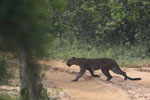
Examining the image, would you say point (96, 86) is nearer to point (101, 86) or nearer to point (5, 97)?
point (101, 86)

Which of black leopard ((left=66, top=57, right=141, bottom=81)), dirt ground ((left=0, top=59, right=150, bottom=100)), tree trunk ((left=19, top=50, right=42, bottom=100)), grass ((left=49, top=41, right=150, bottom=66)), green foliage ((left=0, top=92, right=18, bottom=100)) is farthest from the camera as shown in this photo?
grass ((left=49, top=41, right=150, bottom=66))

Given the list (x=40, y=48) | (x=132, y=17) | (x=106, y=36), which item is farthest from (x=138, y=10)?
(x=40, y=48)

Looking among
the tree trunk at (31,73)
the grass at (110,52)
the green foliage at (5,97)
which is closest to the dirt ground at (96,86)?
the green foliage at (5,97)

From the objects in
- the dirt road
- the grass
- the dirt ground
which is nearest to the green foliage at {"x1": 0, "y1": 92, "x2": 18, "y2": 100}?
the dirt ground

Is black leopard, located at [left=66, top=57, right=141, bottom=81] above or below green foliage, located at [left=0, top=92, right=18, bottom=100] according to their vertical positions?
above

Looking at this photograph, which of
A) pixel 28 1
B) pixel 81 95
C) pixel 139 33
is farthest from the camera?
pixel 139 33

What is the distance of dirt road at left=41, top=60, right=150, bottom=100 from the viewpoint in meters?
8.33

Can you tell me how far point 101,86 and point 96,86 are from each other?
208 mm

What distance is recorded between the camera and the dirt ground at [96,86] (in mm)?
8258

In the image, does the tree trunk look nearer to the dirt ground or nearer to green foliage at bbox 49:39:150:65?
the dirt ground

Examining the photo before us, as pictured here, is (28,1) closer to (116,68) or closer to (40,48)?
(40,48)

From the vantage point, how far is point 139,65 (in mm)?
13688

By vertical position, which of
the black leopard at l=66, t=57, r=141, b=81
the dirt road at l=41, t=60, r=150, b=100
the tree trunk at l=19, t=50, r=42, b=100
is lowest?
the dirt road at l=41, t=60, r=150, b=100

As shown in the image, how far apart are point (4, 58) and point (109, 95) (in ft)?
10.3
